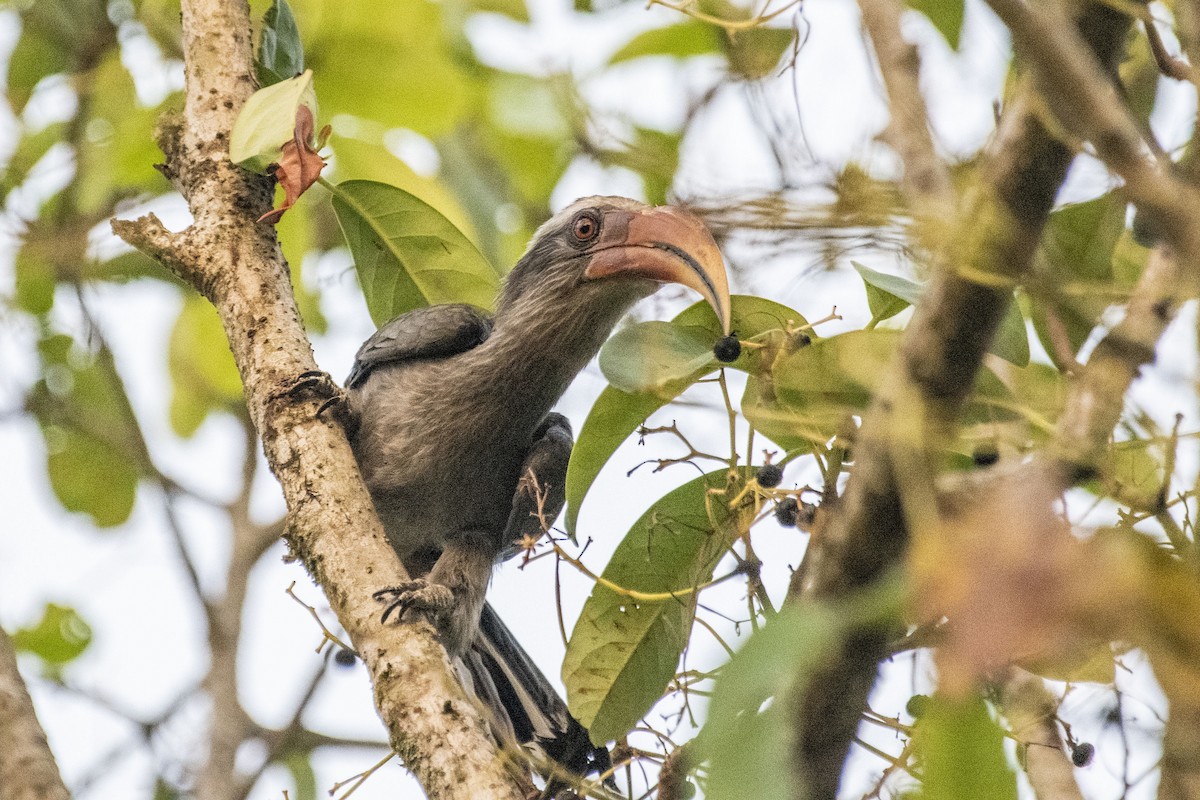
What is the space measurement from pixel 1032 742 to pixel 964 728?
1119 millimetres

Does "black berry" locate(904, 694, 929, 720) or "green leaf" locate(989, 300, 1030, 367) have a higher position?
"green leaf" locate(989, 300, 1030, 367)

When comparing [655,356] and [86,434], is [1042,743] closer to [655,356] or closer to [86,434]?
[655,356]

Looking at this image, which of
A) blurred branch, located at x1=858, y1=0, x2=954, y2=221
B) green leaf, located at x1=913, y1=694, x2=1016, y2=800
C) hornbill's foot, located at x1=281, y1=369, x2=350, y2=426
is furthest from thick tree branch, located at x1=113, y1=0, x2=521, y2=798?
blurred branch, located at x1=858, y1=0, x2=954, y2=221

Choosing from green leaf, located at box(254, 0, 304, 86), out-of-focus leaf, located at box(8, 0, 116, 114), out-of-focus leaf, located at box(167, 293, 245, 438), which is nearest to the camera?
green leaf, located at box(254, 0, 304, 86)

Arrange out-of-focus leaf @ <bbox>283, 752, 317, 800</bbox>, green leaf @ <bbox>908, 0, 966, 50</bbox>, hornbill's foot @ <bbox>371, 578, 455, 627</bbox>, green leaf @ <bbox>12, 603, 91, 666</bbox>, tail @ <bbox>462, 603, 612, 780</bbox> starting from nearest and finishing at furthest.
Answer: green leaf @ <bbox>908, 0, 966, 50</bbox>
hornbill's foot @ <bbox>371, 578, 455, 627</bbox>
tail @ <bbox>462, 603, 612, 780</bbox>
green leaf @ <bbox>12, 603, 91, 666</bbox>
out-of-focus leaf @ <bbox>283, 752, 317, 800</bbox>

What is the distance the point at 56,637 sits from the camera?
4582mm

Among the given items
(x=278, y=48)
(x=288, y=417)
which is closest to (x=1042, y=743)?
(x=288, y=417)

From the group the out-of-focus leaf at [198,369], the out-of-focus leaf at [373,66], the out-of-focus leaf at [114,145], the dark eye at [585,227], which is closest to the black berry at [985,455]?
the dark eye at [585,227]

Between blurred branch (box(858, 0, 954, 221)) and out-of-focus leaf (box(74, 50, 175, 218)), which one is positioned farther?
out-of-focus leaf (box(74, 50, 175, 218))

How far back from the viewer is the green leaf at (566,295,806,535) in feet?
7.21

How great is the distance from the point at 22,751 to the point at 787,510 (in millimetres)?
1464

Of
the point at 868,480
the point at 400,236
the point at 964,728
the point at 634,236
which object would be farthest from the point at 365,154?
the point at 964,728

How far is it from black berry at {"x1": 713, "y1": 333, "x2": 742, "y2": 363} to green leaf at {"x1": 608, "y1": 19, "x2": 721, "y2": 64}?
1.09 m

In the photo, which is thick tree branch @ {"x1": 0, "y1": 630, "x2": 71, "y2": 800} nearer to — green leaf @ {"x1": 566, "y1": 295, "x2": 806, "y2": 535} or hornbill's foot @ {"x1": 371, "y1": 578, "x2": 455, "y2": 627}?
hornbill's foot @ {"x1": 371, "y1": 578, "x2": 455, "y2": 627}
